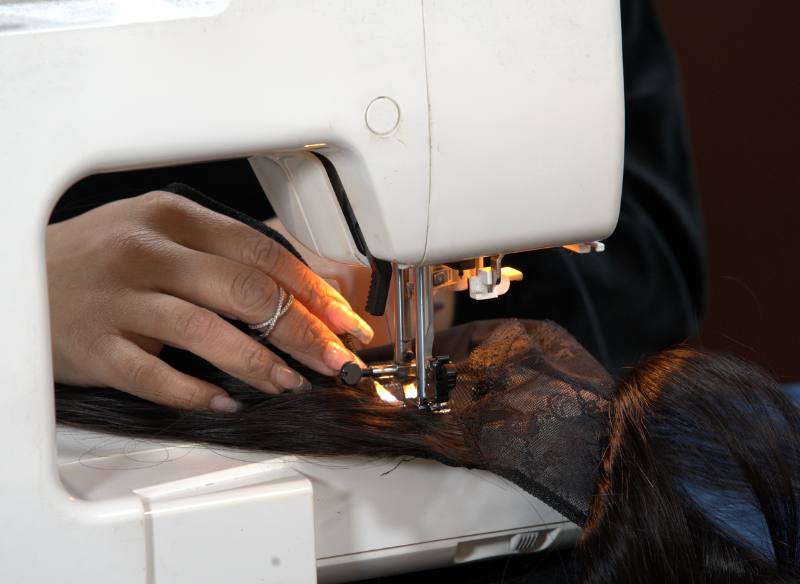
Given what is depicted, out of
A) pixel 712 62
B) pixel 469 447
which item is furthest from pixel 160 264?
pixel 712 62

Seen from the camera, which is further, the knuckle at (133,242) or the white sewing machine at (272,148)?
the knuckle at (133,242)

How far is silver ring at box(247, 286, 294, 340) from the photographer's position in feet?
3.15

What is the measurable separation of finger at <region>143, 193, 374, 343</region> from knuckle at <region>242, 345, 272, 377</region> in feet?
0.27

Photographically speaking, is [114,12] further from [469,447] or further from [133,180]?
[133,180]

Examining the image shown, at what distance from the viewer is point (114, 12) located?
2.33 ft

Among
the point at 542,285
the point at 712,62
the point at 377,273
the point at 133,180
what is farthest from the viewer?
the point at 712,62

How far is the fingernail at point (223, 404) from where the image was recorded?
924 millimetres

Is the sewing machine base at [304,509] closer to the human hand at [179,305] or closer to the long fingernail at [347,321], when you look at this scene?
the human hand at [179,305]

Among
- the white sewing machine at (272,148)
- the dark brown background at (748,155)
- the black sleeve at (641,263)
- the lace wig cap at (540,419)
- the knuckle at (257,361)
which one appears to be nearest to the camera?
the white sewing machine at (272,148)

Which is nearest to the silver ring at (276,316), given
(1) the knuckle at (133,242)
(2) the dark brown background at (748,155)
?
(1) the knuckle at (133,242)

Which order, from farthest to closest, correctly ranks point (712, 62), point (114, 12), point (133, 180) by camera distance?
point (712, 62)
point (133, 180)
point (114, 12)

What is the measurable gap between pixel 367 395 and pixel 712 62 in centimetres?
166

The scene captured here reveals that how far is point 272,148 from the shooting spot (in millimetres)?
742

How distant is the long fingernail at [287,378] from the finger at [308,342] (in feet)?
0.10
